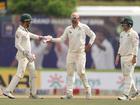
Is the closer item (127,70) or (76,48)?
(127,70)

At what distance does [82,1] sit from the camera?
5825 cm

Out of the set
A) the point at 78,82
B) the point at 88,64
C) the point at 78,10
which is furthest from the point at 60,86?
the point at 78,10

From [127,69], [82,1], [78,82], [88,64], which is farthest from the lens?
[82,1]

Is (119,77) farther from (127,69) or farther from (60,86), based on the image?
(127,69)

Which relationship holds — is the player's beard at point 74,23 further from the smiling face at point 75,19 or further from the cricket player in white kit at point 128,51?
the cricket player in white kit at point 128,51

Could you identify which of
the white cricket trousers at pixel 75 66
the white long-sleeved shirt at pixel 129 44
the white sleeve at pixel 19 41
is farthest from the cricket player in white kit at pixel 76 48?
the white sleeve at pixel 19 41

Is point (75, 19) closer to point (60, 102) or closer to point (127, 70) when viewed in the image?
point (127, 70)

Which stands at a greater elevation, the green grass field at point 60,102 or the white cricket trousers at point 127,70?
the white cricket trousers at point 127,70

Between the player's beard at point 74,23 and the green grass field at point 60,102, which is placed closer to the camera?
the green grass field at point 60,102

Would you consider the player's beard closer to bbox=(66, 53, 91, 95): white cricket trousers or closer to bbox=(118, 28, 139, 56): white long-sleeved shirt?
bbox=(66, 53, 91, 95): white cricket trousers

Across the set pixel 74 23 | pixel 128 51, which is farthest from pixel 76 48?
pixel 128 51

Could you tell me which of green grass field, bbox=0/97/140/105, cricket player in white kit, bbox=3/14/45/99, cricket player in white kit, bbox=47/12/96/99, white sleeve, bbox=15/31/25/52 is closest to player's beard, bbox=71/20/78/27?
cricket player in white kit, bbox=47/12/96/99

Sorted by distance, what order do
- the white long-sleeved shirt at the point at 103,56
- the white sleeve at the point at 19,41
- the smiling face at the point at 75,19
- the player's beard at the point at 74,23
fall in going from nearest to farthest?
1. the white sleeve at the point at 19,41
2. the smiling face at the point at 75,19
3. the player's beard at the point at 74,23
4. the white long-sleeved shirt at the point at 103,56

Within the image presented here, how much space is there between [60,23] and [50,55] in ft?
5.71
